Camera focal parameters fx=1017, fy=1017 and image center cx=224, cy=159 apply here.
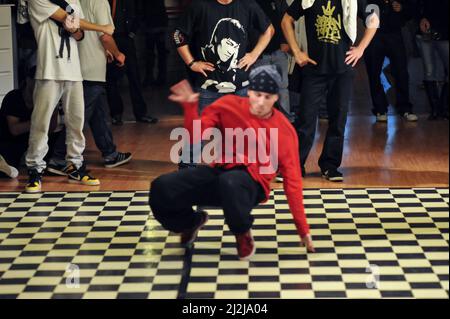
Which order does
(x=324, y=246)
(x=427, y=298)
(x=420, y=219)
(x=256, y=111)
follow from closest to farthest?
(x=427, y=298) → (x=256, y=111) → (x=324, y=246) → (x=420, y=219)

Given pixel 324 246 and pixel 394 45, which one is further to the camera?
pixel 394 45

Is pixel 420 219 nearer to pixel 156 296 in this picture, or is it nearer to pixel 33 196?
pixel 156 296

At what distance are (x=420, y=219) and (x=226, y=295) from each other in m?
1.41

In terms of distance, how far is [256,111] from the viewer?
4.36 meters

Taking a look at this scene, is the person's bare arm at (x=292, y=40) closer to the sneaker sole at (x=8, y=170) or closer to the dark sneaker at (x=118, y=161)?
the dark sneaker at (x=118, y=161)

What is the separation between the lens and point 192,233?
4.79 m

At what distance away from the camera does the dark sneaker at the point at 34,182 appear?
19.9 feet

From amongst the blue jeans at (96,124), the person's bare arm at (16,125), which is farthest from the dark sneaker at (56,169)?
the person's bare arm at (16,125)

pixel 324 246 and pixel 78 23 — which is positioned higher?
pixel 78 23

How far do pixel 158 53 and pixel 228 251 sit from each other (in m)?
5.63

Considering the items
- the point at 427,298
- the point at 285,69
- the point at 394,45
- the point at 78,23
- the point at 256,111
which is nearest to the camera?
the point at 427,298

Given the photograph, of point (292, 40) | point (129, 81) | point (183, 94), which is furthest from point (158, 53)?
point (183, 94)

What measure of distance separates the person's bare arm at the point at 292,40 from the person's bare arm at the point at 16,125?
1791 mm
